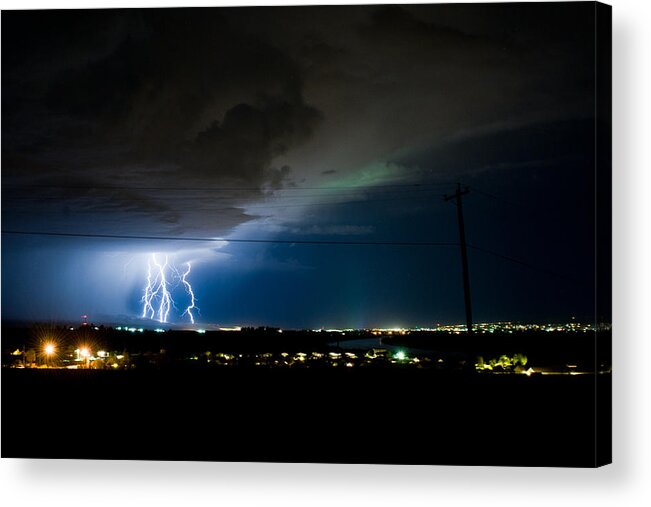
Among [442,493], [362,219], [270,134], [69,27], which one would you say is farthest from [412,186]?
[69,27]

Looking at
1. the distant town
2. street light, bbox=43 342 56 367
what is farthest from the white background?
street light, bbox=43 342 56 367

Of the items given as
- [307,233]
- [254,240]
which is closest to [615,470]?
[307,233]

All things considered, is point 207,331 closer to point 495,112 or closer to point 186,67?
point 186,67

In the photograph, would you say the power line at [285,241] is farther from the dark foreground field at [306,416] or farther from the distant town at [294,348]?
the dark foreground field at [306,416]

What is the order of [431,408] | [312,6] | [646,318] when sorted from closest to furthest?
[646,318] → [312,6] → [431,408]

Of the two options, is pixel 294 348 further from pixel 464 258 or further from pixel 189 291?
pixel 464 258

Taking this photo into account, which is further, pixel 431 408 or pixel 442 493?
pixel 431 408

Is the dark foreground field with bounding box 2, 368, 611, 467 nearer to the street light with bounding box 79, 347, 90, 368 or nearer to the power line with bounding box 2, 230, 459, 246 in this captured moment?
the street light with bounding box 79, 347, 90, 368

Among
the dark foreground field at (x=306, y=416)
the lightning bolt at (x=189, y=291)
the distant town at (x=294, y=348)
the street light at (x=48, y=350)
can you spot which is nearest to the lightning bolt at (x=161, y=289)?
the lightning bolt at (x=189, y=291)
